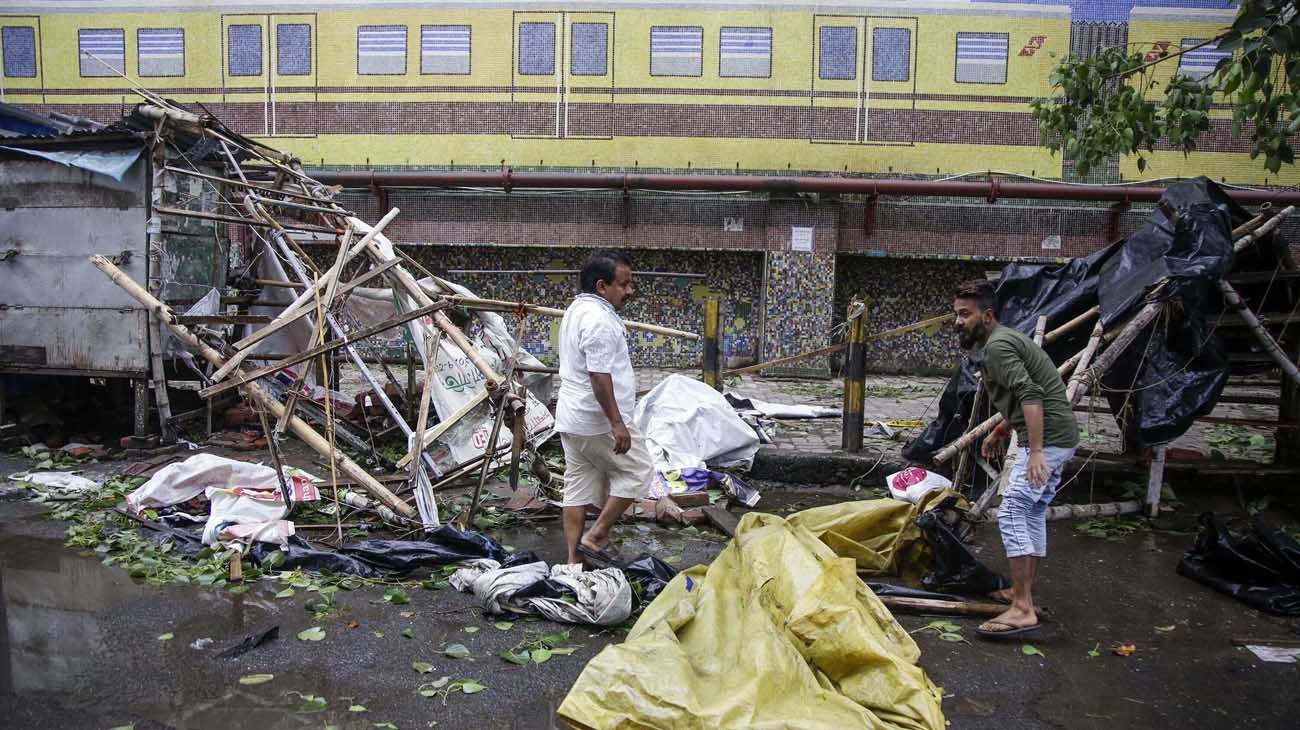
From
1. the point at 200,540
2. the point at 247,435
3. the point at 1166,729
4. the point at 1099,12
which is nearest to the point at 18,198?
the point at 247,435

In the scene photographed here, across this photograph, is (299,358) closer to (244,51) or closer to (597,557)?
(597,557)

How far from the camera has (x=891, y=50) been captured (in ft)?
47.7

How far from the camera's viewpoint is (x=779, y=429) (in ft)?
31.2

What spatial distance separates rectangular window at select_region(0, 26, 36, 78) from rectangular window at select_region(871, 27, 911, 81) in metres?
14.4

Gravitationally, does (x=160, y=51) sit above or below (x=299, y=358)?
above

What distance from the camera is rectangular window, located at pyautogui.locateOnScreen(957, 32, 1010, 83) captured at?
14492mm

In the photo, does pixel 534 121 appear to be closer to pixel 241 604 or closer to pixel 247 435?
pixel 247 435

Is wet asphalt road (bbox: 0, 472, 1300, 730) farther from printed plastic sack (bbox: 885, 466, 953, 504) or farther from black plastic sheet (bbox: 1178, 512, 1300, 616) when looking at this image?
printed plastic sack (bbox: 885, 466, 953, 504)

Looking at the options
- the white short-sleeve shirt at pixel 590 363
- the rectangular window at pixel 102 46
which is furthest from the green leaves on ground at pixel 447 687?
the rectangular window at pixel 102 46

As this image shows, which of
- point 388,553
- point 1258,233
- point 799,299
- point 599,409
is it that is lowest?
point 388,553

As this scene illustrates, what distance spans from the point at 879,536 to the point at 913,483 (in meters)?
1.72

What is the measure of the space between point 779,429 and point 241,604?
6.02 metres

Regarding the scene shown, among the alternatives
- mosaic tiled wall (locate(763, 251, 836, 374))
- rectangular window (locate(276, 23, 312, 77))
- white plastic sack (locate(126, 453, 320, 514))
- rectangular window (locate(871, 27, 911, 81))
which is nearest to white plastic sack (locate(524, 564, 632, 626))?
white plastic sack (locate(126, 453, 320, 514))

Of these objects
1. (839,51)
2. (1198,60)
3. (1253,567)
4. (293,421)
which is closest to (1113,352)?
(1253,567)
